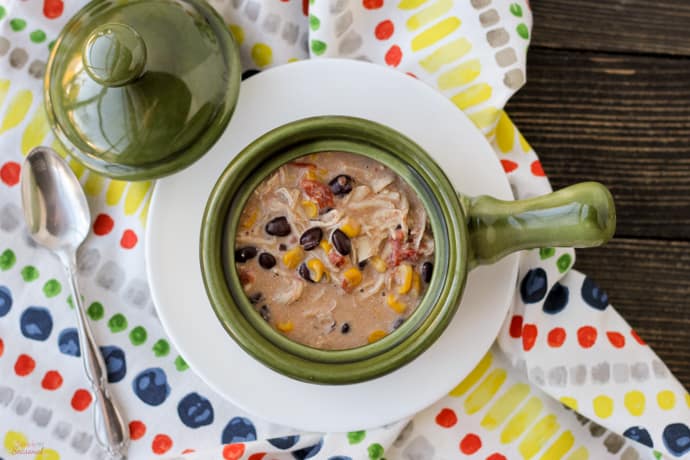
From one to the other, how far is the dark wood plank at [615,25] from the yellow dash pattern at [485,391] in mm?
794

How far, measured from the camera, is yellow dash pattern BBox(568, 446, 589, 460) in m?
1.86

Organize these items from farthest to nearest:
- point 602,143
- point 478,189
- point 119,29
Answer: point 602,143
point 478,189
point 119,29

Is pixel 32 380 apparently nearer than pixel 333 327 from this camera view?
No

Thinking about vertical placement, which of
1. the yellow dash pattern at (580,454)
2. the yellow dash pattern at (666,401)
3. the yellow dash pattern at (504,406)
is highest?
the yellow dash pattern at (504,406)

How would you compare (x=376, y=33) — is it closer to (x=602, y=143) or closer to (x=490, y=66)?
(x=490, y=66)

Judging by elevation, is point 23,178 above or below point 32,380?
above

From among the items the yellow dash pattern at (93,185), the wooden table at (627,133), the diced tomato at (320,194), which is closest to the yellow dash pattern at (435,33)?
the wooden table at (627,133)

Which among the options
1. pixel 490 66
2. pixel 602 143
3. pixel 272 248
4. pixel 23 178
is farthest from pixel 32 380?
pixel 602 143

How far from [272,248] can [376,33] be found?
1.81 feet

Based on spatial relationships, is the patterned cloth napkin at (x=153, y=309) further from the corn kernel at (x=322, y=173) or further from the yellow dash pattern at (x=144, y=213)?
the corn kernel at (x=322, y=173)

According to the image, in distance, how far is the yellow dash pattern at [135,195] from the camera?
1.78 metres

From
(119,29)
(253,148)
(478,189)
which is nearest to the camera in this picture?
(119,29)

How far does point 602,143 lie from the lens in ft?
6.56

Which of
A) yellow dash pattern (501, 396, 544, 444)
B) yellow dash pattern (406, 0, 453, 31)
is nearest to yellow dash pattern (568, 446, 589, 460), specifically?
yellow dash pattern (501, 396, 544, 444)
